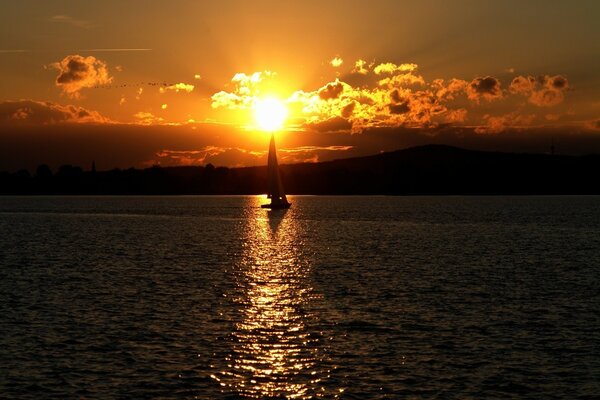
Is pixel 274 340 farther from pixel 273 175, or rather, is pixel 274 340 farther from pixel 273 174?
pixel 273 175

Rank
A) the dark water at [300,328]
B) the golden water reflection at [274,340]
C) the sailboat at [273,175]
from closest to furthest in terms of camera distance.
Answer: the golden water reflection at [274,340] → the dark water at [300,328] → the sailboat at [273,175]

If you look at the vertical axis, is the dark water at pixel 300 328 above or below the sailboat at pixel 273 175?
below

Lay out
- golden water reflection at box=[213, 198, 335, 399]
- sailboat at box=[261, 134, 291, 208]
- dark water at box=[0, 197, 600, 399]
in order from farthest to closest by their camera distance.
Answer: sailboat at box=[261, 134, 291, 208], dark water at box=[0, 197, 600, 399], golden water reflection at box=[213, 198, 335, 399]

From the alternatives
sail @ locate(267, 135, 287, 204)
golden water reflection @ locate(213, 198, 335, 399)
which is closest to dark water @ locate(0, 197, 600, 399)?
golden water reflection @ locate(213, 198, 335, 399)

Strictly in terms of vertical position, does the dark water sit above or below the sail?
below

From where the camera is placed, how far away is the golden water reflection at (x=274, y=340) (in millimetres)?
29375

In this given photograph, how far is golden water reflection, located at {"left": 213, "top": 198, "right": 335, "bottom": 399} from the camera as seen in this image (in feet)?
96.4

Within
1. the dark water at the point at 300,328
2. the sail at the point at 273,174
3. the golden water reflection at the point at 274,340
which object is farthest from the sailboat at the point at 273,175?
the golden water reflection at the point at 274,340

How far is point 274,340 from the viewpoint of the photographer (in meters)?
37.8

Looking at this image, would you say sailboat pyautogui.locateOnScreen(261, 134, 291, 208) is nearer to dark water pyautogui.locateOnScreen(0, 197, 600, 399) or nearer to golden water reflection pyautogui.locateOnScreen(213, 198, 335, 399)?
dark water pyautogui.locateOnScreen(0, 197, 600, 399)

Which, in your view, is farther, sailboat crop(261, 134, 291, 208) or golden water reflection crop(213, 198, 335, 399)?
sailboat crop(261, 134, 291, 208)

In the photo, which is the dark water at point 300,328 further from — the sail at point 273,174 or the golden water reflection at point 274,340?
the sail at point 273,174

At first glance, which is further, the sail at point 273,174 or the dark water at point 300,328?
the sail at point 273,174

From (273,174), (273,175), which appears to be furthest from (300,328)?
(273,175)
